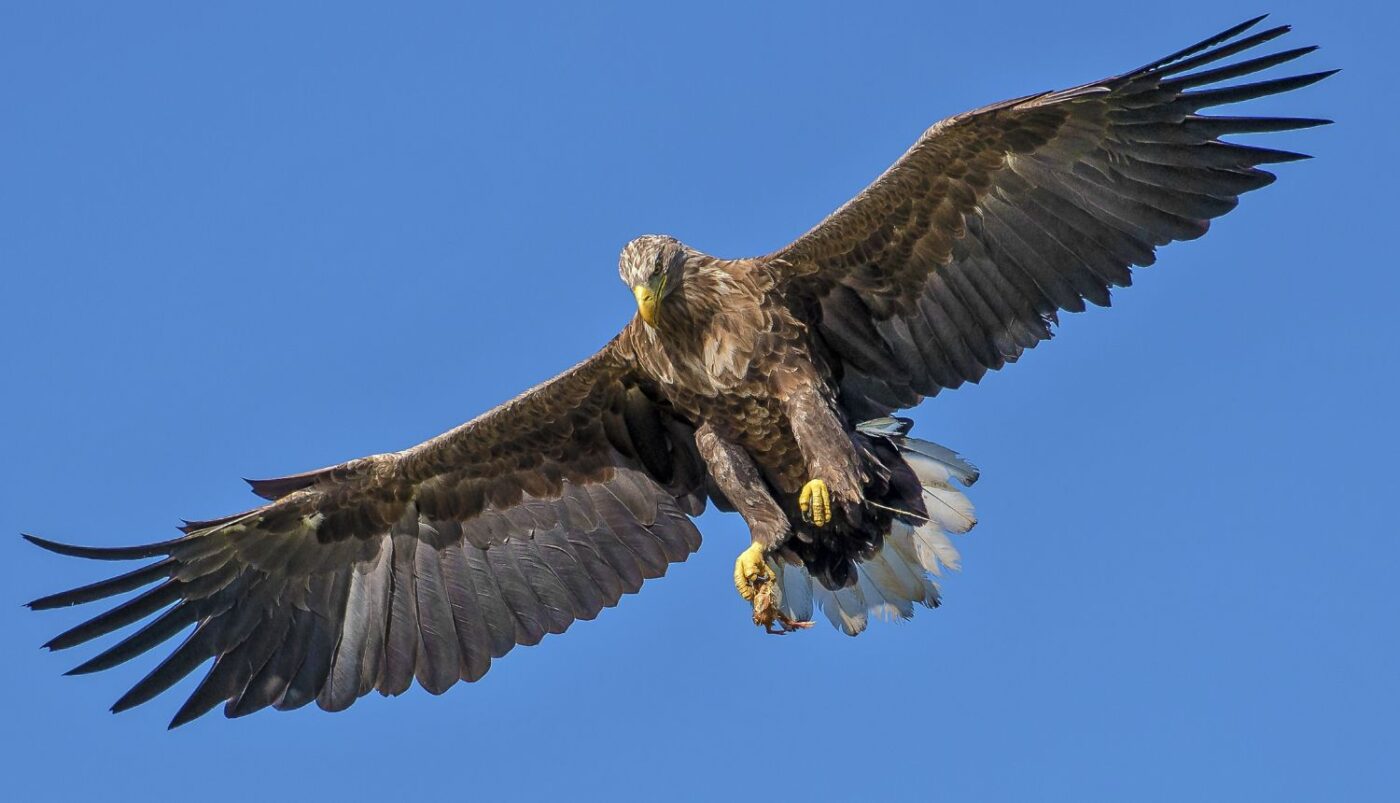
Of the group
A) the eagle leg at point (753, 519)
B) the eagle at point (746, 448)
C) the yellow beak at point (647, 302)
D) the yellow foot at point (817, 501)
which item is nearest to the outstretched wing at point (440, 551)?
the eagle at point (746, 448)

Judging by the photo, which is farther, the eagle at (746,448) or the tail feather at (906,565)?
the tail feather at (906,565)

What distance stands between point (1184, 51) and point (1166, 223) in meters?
0.86

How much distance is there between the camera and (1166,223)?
406 inches

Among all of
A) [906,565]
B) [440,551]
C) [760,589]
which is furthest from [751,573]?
[440,551]

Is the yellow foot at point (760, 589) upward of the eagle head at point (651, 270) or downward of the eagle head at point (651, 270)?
downward

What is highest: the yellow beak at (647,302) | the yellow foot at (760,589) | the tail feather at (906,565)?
the yellow beak at (647,302)

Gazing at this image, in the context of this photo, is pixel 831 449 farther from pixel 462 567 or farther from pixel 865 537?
pixel 462 567

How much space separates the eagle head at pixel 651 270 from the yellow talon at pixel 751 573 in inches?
46.9

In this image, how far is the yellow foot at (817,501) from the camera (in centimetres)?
1038

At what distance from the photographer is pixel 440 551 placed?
11461 mm

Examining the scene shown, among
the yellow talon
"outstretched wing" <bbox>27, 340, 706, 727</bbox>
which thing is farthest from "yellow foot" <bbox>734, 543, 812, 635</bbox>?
"outstretched wing" <bbox>27, 340, 706, 727</bbox>

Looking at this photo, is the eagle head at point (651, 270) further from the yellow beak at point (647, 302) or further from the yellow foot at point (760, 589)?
the yellow foot at point (760, 589)

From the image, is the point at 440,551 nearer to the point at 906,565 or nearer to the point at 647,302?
the point at 647,302

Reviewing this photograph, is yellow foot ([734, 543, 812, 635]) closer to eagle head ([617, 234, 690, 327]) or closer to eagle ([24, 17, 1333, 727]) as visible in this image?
eagle ([24, 17, 1333, 727])
